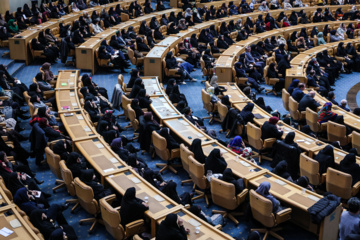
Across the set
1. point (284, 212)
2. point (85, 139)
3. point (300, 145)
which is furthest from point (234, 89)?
point (284, 212)

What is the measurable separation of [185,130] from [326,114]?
407 centimetres

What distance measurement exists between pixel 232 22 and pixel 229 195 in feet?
52.4

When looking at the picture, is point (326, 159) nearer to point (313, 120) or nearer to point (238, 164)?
point (238, 164)

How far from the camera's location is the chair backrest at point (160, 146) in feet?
31.9

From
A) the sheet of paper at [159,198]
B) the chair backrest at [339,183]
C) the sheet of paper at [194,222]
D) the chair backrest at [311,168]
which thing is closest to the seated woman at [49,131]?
the sheet of paper at [159,198]

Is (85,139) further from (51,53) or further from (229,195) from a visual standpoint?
(51,53)

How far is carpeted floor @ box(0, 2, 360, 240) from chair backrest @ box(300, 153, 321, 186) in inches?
53.7

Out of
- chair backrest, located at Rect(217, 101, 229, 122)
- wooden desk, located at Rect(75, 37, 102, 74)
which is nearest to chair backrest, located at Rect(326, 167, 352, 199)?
chair backrest, located at Rect(217, 101, 229, 122)

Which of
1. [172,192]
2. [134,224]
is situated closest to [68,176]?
[134,224]

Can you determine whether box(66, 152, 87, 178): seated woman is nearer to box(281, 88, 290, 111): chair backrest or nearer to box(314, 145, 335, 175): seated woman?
box(314, 145, 335, 175): seated woman

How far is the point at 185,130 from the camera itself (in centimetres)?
1045

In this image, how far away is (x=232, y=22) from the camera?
22406mm

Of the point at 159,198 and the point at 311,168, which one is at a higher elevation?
the point at 159,198

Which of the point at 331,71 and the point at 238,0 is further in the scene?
the point at 238,0
